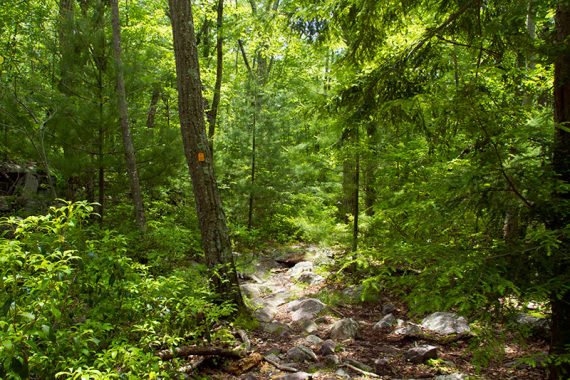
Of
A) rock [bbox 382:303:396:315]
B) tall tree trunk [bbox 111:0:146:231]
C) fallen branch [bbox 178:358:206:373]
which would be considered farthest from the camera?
tall tree trunk [bbox 111:0:146:231]

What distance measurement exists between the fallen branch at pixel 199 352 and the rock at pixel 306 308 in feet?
7.64

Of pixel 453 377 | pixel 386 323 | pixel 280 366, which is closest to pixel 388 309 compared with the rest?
pixel 386 323

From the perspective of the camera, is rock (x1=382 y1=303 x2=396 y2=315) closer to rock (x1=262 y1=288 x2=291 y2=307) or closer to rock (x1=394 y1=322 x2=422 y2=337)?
rock (x1=394 y1=322 x2=422 y2=337)

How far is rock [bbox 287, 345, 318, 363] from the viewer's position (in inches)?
204

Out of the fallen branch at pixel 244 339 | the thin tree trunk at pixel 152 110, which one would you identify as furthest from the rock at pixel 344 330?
the thin tree trunk at pixel 152 110

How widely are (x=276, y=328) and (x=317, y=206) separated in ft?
20.4

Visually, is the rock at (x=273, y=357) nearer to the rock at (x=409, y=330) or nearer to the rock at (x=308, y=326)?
the rock at (x=308, y=326)

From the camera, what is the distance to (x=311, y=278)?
963cm

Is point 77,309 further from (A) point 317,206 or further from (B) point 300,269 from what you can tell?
(A) point 317,206

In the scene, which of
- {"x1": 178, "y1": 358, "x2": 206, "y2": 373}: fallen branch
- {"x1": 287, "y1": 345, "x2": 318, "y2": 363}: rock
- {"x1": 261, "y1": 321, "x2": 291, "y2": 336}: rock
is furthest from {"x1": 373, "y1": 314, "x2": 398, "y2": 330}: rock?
{"x1": 178, "y1": 358, "x2": 206, "y2": 373}: fallen branch

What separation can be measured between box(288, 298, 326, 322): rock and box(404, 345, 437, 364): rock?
2129mm

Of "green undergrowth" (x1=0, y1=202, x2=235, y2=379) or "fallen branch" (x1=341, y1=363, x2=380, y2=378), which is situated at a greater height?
"green undergrowth" (x1=0, y1=202, x2=235, y2=379)

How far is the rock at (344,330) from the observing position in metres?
6.12

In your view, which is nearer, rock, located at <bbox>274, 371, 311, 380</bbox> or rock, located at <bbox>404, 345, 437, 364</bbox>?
rock, located at <bbox>274, 371, 311, 380</bbox>
